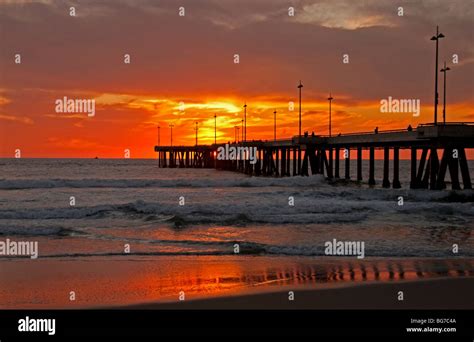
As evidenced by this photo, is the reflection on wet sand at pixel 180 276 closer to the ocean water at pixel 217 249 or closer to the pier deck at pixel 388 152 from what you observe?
the ocean water at pixel 217 249

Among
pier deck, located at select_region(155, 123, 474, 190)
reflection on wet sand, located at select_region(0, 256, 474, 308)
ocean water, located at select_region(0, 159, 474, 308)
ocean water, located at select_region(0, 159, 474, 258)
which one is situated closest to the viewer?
reflection on wet sand, located at select_region(0, 256, 474, 308)

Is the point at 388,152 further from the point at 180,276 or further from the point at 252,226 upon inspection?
the point at 180,276

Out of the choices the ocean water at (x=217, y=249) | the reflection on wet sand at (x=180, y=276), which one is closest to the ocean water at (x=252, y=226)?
the ocean water at (x=217, y=249)

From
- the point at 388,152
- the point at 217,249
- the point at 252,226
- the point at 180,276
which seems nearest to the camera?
the point at 180,276

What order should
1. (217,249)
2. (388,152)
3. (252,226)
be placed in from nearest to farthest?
(217,249)
(252,226)
(388,152)

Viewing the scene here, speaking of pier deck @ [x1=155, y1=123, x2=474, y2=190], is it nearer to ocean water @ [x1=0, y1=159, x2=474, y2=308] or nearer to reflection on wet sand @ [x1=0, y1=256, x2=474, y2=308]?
ocean water @ [x1=0, y1=159, x2=474, y2=308]

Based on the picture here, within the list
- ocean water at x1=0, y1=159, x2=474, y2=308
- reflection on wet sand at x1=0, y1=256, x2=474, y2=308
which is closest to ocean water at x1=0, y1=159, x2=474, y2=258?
ocean water at x1=0, y1=159, x2=474, y2=308

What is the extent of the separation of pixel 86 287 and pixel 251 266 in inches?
133

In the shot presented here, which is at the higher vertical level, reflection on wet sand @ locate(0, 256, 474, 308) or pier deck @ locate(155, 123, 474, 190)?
pier deck @ locate(155, 123, 474, 190)

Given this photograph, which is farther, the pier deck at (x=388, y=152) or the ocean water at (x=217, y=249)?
the pier deck at (x=388, y=152)

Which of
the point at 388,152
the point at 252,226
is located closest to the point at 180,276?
the point at 252,226

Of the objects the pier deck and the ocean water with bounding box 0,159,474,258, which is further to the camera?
the pier deck

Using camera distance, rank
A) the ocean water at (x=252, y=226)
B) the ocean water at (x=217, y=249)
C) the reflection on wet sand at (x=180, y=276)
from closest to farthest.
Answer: the reflection on wet sand at (x=180, y=276) < the ocean water at (x=217, y=249) < the ocean water at (x=252, y=226)
